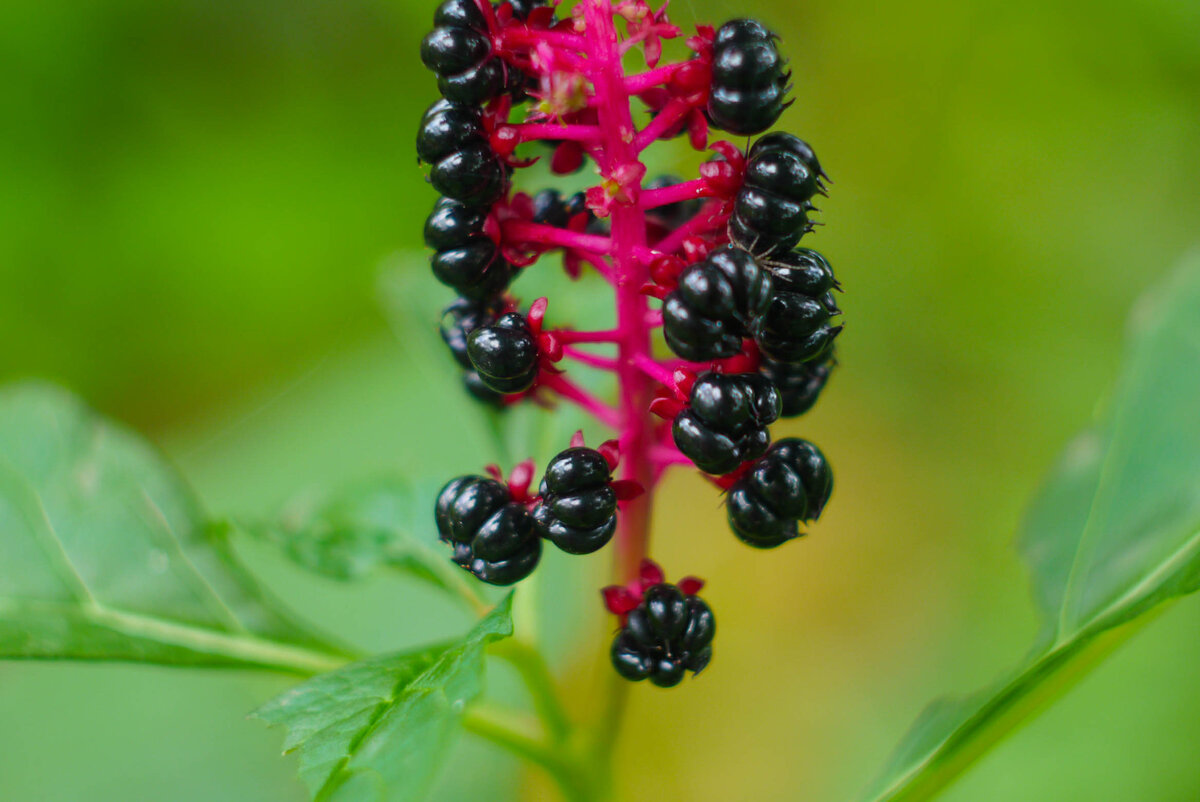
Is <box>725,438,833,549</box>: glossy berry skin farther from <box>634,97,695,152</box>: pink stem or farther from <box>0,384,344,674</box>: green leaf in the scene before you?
<box>0,384,344,674</box>: green leaf

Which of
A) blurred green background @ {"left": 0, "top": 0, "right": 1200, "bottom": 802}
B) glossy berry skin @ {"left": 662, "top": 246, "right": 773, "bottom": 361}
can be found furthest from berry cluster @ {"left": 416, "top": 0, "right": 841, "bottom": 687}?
blurred green background @ {"left": 0, "top": 0, "right": 1200, "bottom": 802}

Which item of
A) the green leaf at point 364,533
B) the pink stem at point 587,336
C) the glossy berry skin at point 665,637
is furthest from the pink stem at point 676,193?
the green leaf at point 364,533

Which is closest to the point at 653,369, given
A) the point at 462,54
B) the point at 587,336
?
the point at 587,336

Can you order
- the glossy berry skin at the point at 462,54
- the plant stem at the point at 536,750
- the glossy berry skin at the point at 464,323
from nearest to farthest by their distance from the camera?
the glossy berry skin at the point at 462,54, the glossy berry skin at the point at 464,323, the plant stem at the point at 536,750

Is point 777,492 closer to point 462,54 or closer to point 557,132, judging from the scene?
point 557,132

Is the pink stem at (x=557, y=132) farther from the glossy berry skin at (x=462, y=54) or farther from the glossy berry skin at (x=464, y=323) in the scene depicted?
the glossy berry skin at (x=464, y=323)

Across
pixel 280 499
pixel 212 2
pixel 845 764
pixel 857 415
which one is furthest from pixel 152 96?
pixel 845 764
